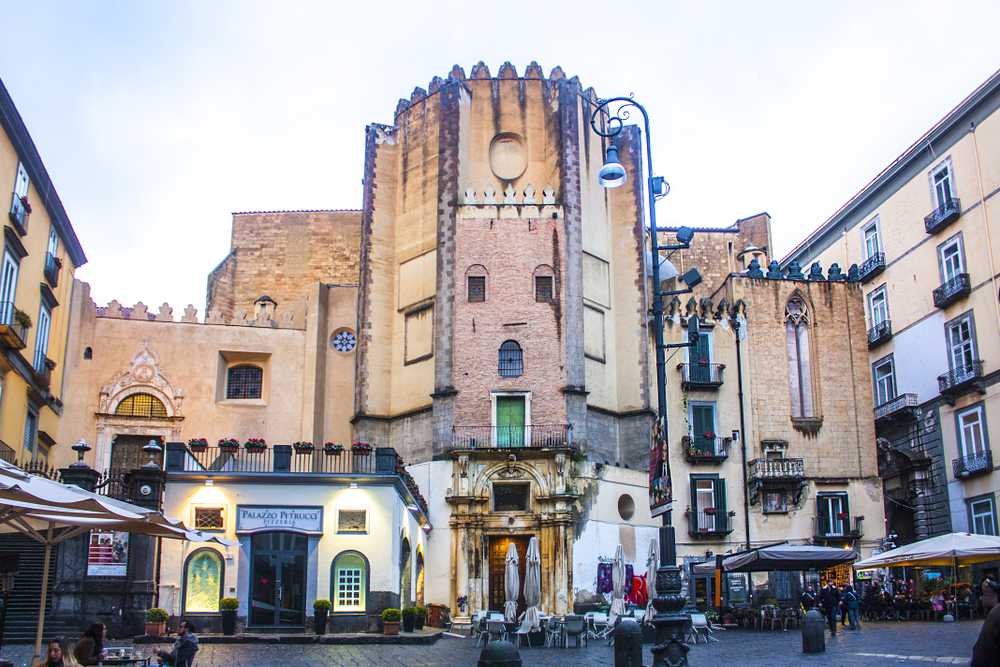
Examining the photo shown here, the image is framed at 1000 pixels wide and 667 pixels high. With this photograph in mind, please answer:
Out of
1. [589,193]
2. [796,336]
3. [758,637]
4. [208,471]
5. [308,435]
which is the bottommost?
[758,637]

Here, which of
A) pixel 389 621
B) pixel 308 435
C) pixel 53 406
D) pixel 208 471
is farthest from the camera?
pixel 308 435

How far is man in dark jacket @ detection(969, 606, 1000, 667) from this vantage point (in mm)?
8062

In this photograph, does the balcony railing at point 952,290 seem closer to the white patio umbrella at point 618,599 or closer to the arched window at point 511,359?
the arched window at point 511,359

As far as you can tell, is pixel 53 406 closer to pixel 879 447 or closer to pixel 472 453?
pixel 472 453

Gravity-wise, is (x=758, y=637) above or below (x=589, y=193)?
below

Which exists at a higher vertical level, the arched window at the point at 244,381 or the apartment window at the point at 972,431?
the arched window at the point at 244,381

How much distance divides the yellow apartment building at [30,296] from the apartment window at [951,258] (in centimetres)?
3241

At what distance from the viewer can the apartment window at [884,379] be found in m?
45.3

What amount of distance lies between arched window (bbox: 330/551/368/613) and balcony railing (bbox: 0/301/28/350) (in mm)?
11265

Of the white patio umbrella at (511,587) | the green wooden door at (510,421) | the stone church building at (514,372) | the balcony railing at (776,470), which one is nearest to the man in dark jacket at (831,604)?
the white patio umbrella at (511,587)

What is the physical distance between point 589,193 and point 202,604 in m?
22.8

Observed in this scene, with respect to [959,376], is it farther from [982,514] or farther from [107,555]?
[107,555]

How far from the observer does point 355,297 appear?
4494 centimetres

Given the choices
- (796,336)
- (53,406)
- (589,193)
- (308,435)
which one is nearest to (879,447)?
(796,336)
